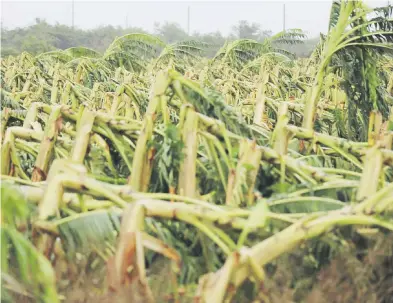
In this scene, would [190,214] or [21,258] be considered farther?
[190,214]

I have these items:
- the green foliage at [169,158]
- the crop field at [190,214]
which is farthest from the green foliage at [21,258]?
the green foliage at [169,158]

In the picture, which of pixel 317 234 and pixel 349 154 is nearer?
pixel 317 234

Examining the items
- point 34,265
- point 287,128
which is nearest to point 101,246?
point 34,265

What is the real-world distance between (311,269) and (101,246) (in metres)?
0.46

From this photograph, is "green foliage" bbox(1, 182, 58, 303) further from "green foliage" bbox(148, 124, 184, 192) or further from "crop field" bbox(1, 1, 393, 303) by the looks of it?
"green foliage" bbox(148, 124, 184, 192)

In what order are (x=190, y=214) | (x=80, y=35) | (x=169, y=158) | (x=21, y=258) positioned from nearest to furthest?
(x=21, y=258) → (x=190, y=214) → (x=169, y=158) → (x=80, y=35)

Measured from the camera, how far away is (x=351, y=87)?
404cm

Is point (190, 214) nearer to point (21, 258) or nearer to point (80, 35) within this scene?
point (21, 258)

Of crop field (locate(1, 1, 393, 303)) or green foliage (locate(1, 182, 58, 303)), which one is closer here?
green foliage (locate(1, 182, 58, 303))

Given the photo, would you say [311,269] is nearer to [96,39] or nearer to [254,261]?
[254,261]

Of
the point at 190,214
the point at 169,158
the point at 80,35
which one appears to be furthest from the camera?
the point at 80,35

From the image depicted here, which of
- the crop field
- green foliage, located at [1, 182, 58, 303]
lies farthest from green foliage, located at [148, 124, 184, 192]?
green foliage, located at [1, 182, 58, 303]

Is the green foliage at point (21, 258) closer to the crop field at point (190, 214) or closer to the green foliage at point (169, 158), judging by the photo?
the crop field at point (190, 214)

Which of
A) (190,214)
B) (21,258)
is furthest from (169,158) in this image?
(21,258)
